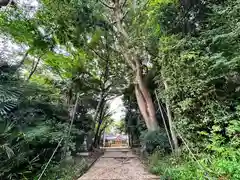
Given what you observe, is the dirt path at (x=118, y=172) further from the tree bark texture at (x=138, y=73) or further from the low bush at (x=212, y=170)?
the tree bark texture at (x=138, y=73)

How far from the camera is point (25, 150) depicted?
17.2 feet

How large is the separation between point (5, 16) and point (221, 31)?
26.6 feet

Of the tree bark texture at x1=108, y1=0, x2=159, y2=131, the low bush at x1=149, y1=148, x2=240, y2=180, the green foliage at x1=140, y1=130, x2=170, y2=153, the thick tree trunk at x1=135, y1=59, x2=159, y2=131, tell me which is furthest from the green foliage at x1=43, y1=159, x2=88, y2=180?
the thick tree trunk at x1=135, y1=59, x2=159, y2=131

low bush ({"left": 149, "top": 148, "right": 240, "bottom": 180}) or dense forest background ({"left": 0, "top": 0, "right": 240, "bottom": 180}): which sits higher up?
dense forest background ({"left": 0, "top": 0, "right": 240, "bottom": 180})

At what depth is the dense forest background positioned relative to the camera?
4.89 metres

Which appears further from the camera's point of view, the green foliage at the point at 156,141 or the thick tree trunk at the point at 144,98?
the thick tree trunk at the point at 144,98

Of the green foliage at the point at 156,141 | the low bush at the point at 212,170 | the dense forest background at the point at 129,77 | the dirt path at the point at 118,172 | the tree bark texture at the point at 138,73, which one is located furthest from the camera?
the tree bark texture at the point at 138,73

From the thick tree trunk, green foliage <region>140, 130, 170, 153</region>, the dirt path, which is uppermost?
the thick tree trunk

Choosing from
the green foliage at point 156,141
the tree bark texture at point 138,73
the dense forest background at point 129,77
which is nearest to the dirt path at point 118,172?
the dense forest background at point 129,77

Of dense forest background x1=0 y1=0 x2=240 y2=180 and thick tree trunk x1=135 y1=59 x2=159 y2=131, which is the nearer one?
dense forest background x1=0 y1=0 x2=240 y2=180

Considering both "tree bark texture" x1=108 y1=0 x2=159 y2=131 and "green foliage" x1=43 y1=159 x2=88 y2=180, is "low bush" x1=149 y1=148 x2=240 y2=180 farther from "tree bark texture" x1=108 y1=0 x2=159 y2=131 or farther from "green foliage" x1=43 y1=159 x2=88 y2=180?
"tree bark texture" x1=108 y1=0 x2=159 y2=131

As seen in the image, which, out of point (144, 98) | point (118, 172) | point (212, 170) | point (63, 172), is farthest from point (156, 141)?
point (212, 170)

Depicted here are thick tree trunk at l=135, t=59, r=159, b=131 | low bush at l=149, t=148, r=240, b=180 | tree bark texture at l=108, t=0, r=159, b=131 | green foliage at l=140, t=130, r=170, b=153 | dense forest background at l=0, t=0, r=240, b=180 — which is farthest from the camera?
thick tree trunk at l=135, t=59, r=159, b=131

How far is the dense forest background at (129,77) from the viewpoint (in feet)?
16.0
